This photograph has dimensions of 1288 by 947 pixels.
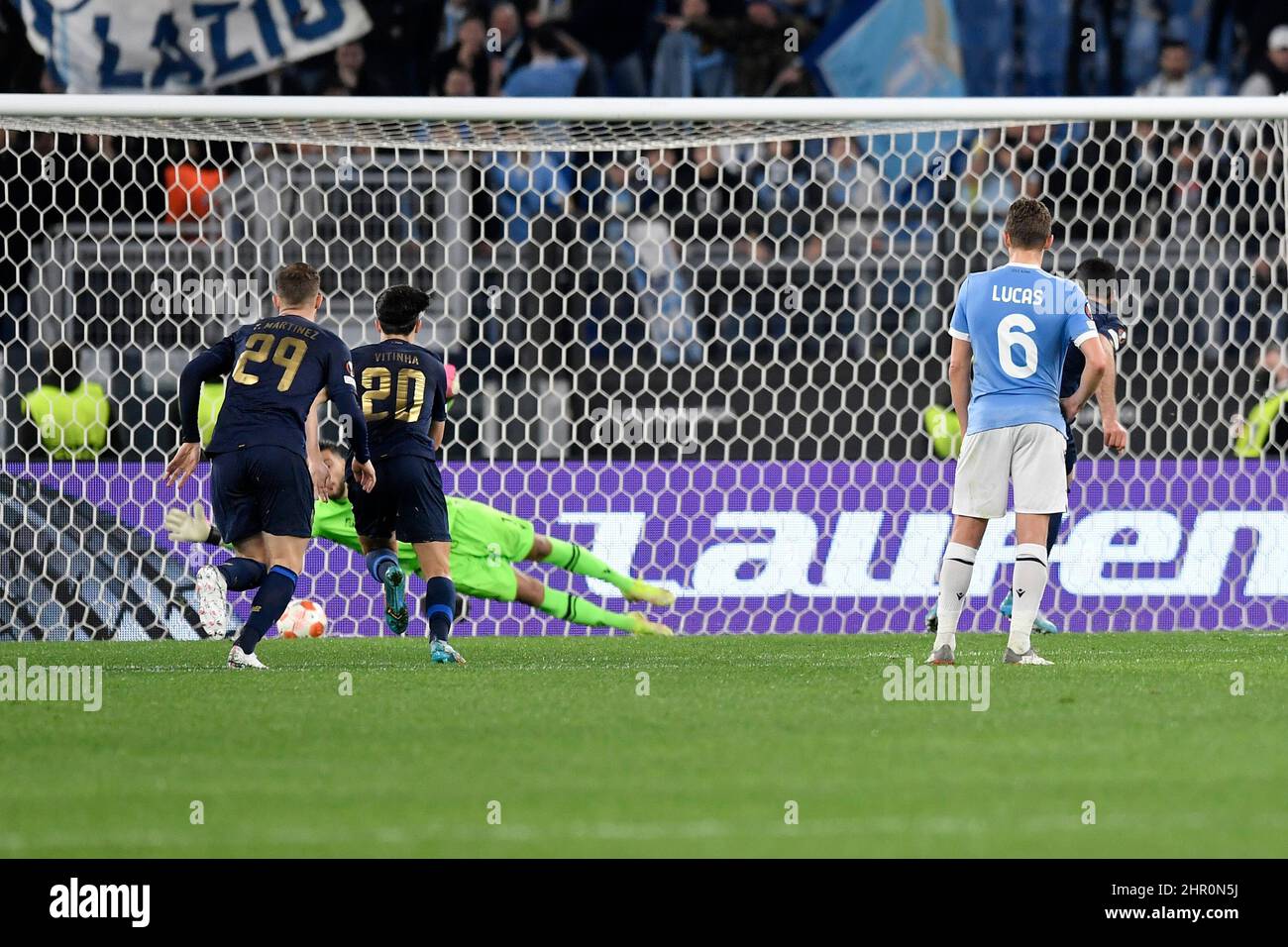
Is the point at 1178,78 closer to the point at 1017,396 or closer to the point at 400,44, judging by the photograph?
the point at 400,44

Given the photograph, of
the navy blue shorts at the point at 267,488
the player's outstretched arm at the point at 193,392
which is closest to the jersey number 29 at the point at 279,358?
the player's outstretched arm at the point at 193,392

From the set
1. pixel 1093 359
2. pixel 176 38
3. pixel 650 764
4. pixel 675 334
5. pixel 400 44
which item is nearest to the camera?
pixel 650 764

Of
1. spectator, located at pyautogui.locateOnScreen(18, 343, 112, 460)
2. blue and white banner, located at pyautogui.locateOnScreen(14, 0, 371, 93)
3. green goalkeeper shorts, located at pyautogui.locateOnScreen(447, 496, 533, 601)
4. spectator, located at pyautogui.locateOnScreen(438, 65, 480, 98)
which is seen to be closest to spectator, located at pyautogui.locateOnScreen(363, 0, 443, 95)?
blue and white banner, located at pyautogui.locateOnScreen(14, 0, 371, 93)

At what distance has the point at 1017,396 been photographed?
22.6ft

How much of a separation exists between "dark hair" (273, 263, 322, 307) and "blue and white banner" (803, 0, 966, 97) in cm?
764

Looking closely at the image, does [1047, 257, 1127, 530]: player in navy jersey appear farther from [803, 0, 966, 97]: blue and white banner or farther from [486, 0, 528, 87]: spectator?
[486, 0, 528, 87]: spectator

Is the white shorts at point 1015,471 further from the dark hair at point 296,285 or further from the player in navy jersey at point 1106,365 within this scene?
the dark hair at point 296,285

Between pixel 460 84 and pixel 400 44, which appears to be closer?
pixel 460 84

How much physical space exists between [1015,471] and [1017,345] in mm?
455

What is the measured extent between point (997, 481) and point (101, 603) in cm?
479

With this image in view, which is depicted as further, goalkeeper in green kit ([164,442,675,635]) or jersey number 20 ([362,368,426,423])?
goalkeeper in green kit ([164,442,675,635])

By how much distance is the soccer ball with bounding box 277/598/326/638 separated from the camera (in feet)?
31.2

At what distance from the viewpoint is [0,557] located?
31.0 feet

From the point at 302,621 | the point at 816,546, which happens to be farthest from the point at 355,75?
the point at 816,546
